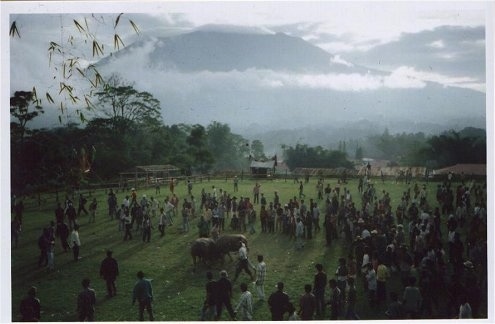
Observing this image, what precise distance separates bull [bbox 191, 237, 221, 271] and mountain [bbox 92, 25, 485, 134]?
2819mm

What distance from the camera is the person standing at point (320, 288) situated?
7828mm

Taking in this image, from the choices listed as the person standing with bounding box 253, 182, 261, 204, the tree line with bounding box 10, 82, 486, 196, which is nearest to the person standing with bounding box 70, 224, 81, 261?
the tree line with bounding box 10, 82, 486, 196

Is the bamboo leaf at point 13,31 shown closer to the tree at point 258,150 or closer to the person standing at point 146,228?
the person standing at point 146,228

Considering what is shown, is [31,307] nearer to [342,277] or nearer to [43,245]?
[43,245]

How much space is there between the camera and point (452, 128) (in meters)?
10.1

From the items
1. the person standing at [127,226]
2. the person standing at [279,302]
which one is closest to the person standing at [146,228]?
the person standing at [127,226]

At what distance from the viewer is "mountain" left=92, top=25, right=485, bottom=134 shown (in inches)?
380

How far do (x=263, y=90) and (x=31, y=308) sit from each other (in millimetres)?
6716

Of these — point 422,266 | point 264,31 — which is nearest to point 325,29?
point 264,31

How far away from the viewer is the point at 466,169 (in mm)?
→ 9953

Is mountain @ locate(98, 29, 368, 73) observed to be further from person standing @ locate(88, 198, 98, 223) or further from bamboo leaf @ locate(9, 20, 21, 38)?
person standing @ locate(88, 198, 98, 223)

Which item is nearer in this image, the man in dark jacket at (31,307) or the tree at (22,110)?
the man in dark jacket at (31,307)

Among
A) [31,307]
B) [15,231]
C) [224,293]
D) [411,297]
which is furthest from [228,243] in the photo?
[15,231]

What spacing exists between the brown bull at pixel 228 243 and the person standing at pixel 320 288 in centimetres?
220
